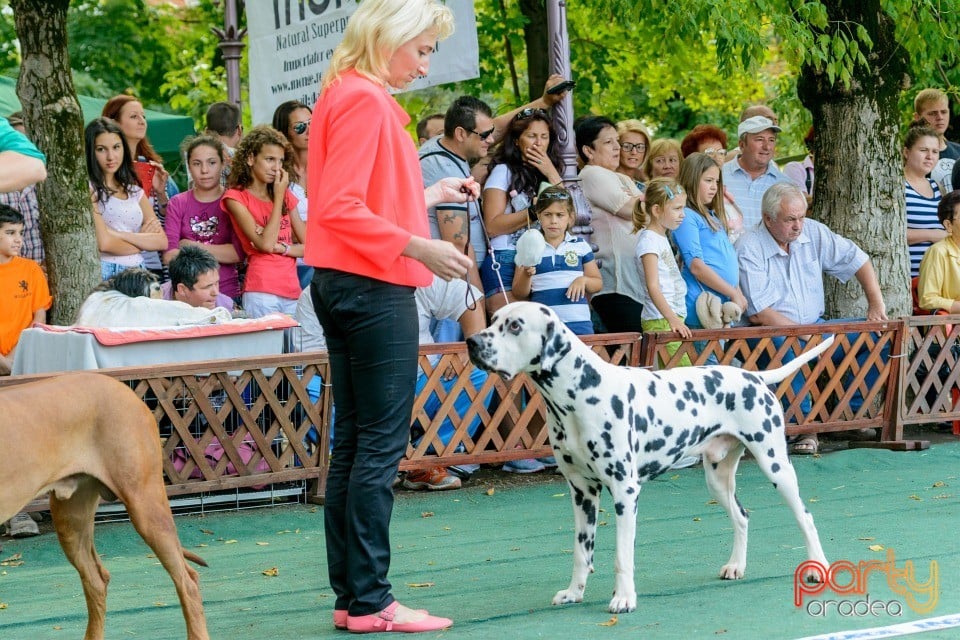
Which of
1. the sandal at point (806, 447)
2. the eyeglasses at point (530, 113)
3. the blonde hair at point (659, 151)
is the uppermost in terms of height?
the eyeglasses at point (530, 113)

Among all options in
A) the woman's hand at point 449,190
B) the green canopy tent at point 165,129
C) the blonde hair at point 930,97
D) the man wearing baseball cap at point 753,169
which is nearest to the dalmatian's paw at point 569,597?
the woman's hand at point 449,190

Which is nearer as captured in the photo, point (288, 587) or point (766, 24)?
point (288, 587)

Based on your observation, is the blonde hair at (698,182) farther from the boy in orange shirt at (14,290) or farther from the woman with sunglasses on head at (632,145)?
the boy in orange shirt at (14,290)

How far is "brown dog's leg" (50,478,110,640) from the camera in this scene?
16.4ft

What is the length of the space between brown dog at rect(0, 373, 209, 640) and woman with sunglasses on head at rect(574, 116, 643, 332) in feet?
17.7

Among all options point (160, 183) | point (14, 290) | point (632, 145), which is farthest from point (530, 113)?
point (14, 290)

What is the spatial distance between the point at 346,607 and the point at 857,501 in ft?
13.2

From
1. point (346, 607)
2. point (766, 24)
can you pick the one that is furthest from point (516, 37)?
point (346, 607)

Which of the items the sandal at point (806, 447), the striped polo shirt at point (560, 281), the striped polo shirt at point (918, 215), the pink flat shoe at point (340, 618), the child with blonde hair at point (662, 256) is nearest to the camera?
the pink flat shoe at point (340, 618)

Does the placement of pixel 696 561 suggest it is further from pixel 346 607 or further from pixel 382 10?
pixel 382 10

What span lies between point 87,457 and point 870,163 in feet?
26.4

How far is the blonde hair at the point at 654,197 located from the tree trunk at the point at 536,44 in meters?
5.72

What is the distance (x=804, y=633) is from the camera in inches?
193

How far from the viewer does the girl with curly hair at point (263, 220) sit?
9477 mm
